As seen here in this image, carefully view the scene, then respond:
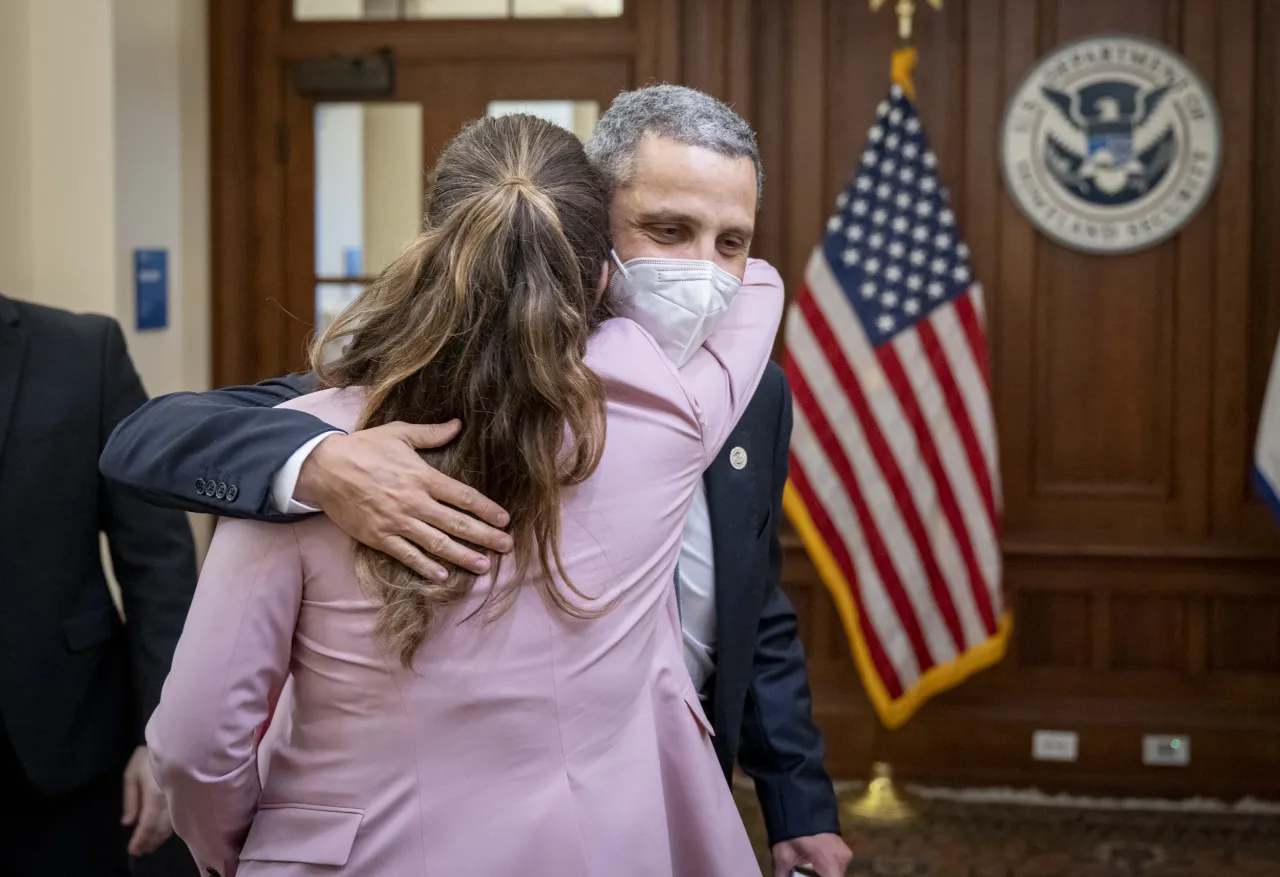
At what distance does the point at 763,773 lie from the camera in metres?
1.59

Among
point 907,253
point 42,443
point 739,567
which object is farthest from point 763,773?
point 907,253

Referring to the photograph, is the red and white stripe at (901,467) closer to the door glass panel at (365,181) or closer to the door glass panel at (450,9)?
the door glass panel at (450,9)

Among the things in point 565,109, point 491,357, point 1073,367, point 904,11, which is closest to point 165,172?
point 565,109

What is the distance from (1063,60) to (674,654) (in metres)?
3.11

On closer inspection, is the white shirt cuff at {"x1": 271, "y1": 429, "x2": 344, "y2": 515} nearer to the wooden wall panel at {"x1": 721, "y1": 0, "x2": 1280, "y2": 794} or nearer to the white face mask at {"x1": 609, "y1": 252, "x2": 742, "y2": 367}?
the white face mask at {"x1": 609, "y1": 252, "x2": 742, "y2": 367}

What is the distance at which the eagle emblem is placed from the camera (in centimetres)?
384

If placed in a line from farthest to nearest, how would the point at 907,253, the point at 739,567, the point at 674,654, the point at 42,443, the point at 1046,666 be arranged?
1. the point at 1046,666
2. the point at 907,253
3. the point at 42,443
4. the point at 739,567
5. the point at 674,654

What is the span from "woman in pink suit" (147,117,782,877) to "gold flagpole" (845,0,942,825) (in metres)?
2.78

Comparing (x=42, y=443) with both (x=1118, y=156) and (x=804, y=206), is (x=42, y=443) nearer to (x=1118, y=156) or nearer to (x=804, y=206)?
(x=804, y=206)

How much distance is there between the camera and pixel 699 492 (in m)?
1.54

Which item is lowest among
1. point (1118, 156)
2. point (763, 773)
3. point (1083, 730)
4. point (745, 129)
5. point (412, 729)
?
point (1083, 730)

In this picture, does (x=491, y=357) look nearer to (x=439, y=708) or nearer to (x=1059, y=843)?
(x=439, y=708)

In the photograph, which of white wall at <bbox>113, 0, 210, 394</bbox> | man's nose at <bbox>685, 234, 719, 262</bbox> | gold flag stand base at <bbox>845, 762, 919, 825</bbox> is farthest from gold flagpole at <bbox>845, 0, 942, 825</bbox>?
man's nose at <bbox>685, 234, 719, 262</bbox>

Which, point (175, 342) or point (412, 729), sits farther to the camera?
point (175, 342)
